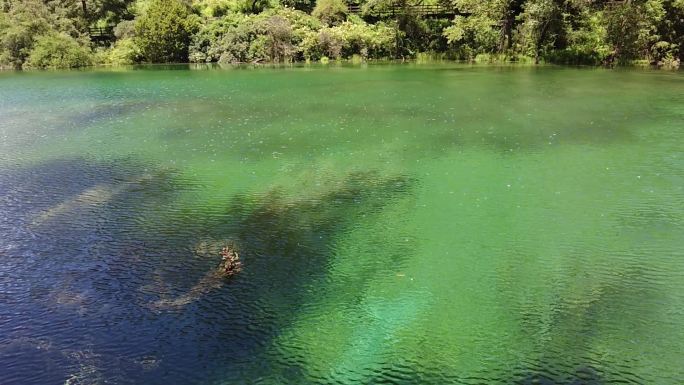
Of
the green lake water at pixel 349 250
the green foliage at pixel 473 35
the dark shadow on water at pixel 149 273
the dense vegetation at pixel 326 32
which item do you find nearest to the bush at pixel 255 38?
the dense vegetation at pixel 326 32

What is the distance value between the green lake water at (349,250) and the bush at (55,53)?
120 ft

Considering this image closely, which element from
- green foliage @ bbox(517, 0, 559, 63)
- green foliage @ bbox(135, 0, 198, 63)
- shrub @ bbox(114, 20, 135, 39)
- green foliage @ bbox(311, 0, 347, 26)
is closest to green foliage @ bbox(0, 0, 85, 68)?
shrub @ bbox(114, 20, 135, 39)

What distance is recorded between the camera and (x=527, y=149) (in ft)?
59.1

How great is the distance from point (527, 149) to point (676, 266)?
8425 millimetres

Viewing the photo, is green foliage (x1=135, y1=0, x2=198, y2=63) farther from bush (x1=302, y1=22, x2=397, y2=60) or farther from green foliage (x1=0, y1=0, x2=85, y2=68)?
bush (x1=302, y1=22, x2=397, y2=60)

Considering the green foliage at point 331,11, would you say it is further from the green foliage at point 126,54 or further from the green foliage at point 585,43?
the green foliage at point 585,43

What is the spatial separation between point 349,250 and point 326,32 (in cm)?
4662

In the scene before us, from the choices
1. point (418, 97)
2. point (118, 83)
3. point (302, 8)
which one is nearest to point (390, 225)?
point (418, 97)

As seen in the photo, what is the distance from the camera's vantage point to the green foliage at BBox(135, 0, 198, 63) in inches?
2229

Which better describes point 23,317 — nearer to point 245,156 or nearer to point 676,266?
point 245,156

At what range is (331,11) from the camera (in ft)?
192

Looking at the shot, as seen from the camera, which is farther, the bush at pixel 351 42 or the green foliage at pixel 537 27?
the bush at pixel 351 42

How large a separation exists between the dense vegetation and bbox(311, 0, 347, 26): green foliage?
4.7 inches

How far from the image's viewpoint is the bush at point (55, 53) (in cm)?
5410
